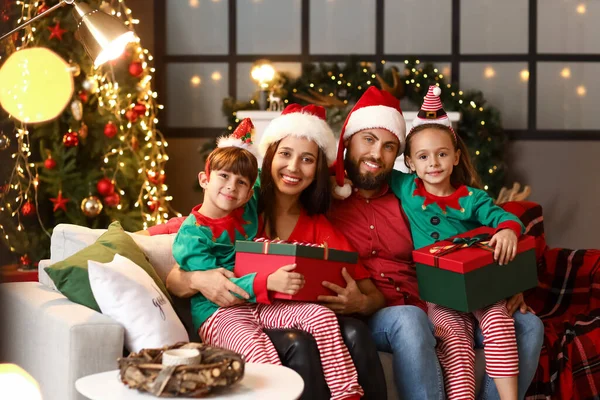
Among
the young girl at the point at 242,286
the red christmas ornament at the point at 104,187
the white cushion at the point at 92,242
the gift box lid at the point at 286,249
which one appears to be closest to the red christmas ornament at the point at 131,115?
the red christmas ornament at the point at 104,187

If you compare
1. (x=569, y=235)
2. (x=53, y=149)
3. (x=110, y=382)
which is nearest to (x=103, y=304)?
(x=110, y=382)

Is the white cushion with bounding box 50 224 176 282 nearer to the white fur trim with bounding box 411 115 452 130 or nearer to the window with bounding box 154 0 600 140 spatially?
the white fur trim with bounding box 411 115 452 130

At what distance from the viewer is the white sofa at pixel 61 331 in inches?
82.7

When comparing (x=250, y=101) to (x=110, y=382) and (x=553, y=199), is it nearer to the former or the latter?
(x=553, y=199)

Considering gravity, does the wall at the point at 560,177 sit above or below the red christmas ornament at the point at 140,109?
below

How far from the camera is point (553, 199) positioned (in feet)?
20.9

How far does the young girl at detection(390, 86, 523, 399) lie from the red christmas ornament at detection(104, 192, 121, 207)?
8.26 feet

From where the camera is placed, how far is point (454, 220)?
2795 millimetres

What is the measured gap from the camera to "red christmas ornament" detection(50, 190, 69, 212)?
476 centimetres

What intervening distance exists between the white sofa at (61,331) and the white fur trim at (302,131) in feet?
1.72

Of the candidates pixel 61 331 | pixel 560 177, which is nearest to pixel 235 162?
pixel 61 331

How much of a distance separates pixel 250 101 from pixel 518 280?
3.86 metres

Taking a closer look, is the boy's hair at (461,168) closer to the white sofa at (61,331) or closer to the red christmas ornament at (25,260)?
the white sofa at (61,331)

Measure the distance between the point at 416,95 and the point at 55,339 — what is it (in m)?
4.19
